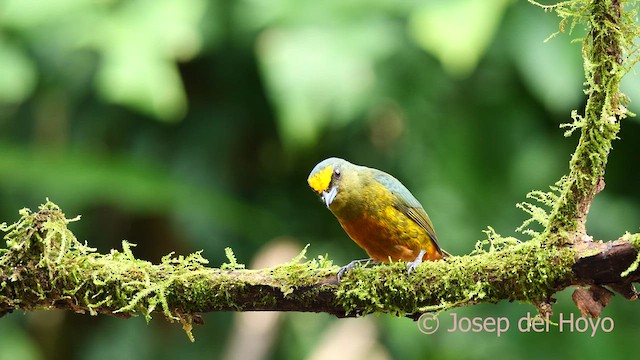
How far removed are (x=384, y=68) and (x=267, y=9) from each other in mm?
718

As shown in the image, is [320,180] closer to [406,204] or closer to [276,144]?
[406,204]

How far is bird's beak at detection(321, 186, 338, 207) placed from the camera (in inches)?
Result: 125

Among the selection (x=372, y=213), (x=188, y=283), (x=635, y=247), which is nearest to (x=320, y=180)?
(x=372, y=213)

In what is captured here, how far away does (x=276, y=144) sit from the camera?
594cm

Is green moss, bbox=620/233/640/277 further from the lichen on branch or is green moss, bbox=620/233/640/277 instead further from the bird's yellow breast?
the bird's yellow breast

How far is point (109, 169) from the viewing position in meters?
5.11

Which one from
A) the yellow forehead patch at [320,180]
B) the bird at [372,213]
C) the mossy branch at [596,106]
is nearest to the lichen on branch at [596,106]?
the mossy branch at [596,106]

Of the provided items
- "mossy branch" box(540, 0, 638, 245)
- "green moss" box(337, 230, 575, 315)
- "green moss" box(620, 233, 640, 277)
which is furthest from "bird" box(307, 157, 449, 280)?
"green moss" box(620, 233, 640, 277)

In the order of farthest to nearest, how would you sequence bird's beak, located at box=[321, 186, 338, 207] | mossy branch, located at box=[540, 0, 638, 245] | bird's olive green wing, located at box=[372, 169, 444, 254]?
bird's olive green wing, located at box=[372, 169, 444, 254]
bird's beak, located at box=[321, 186, 338, 207]
mossy branch, located at box=[540, 0, 638, 245]

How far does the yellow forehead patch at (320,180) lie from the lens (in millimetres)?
3174

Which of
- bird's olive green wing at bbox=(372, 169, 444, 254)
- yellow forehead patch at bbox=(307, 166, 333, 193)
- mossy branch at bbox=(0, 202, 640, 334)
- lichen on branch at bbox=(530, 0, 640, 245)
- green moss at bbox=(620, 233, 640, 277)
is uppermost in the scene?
bird's olive green wing at bbox=(372, 169, 444, 254)

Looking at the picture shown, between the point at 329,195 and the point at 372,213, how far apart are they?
18 cm

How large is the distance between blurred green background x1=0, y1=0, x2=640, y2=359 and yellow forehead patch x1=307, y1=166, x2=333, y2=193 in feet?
3.92

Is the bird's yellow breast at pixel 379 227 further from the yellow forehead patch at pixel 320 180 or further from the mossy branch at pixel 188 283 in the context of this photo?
the mossy branch at pixel 188 283
